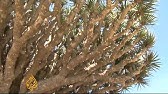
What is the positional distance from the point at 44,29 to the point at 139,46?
2.28 meters

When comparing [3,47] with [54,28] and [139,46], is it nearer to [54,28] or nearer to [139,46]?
[54,28]

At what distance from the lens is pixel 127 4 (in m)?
7.44

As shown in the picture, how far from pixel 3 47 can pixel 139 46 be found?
10.1ft

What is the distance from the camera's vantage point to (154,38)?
27.6 ft

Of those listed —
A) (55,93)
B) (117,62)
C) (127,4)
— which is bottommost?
(55,93)

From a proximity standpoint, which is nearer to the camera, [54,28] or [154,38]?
[54,28]

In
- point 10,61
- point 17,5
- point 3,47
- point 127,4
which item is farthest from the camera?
point 3,47

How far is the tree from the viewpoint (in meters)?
7.00

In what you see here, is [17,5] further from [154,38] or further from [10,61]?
[154,38]

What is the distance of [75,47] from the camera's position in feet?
24.6

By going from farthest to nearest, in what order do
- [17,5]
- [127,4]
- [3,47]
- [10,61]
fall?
1. [3,47]
2. [127,4]
3. [10,61]
4. [17,5]

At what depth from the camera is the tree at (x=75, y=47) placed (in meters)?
7.00

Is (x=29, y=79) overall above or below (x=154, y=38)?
below

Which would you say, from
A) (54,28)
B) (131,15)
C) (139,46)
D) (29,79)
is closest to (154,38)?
(139,46)
